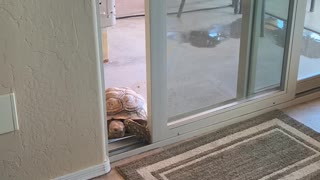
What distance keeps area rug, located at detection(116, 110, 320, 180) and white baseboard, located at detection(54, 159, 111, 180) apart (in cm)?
6

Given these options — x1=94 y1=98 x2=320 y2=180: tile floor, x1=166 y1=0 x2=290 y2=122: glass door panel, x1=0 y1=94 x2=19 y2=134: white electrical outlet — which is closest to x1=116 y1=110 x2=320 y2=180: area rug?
x1=94 y1=98 x2=320 y2=180: tile floor

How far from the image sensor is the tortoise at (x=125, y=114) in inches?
80.9

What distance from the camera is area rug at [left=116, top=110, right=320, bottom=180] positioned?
1.87 m

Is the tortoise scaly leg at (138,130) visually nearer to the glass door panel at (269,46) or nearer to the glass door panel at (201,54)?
the glass door panel at (201,54)

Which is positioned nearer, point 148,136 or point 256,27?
point 148,136

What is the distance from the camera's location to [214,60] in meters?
2.14

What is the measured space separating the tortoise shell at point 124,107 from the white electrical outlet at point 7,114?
58cm

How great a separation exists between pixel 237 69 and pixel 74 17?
91 centimetres

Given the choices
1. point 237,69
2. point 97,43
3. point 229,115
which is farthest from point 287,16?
point 97,43

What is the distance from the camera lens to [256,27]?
218 cm

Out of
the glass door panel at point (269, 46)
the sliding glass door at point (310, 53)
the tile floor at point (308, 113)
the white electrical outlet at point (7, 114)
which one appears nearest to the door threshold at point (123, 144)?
the white electrical outlet at point (7, 114)

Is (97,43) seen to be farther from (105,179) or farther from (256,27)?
(256,27)

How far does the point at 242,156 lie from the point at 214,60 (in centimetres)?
45

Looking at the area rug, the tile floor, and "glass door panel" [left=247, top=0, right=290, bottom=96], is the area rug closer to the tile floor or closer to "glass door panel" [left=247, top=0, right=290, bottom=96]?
the tile floor
